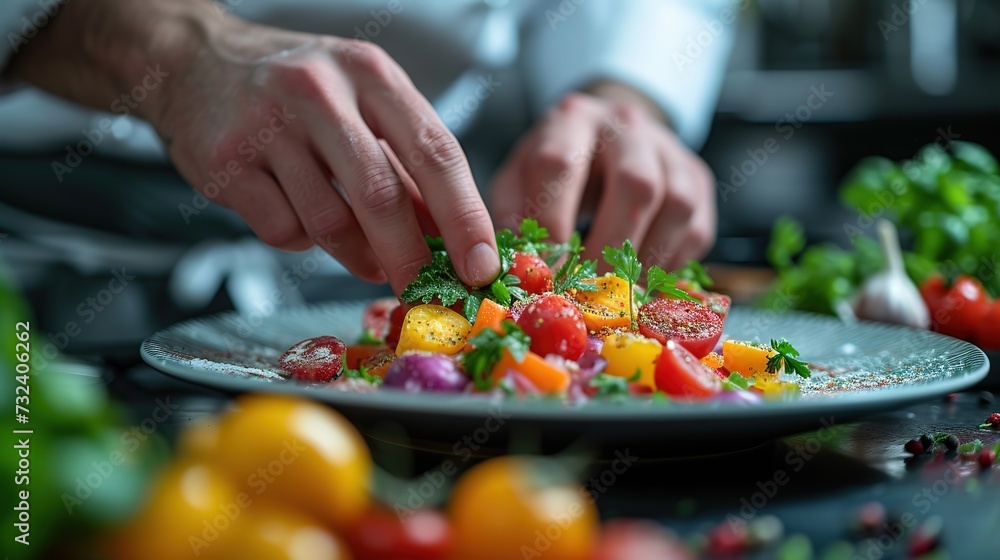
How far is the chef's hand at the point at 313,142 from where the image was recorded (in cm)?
150

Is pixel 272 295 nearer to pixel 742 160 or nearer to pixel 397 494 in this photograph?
pixel 397 494

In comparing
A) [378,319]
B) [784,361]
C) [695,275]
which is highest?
[784,361]

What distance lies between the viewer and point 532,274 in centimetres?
153

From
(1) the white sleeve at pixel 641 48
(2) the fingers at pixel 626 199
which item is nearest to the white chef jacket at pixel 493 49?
(1) the white sleeve at pixel 641 48

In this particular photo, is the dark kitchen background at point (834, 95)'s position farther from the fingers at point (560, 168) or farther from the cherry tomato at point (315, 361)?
the cherry tomato at point (315, 361)

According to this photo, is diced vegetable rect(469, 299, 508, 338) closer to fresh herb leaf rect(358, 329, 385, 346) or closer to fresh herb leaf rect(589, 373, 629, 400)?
fresh herb leaf rect(589, 373, 629, 400)

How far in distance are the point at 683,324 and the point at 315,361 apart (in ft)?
2.04

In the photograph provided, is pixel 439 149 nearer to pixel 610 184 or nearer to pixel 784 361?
pixel 784 361

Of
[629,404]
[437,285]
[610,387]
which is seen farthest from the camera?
[437,285]

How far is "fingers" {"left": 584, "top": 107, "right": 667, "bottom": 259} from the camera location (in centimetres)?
219

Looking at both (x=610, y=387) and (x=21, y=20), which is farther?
(x=21, y=20)

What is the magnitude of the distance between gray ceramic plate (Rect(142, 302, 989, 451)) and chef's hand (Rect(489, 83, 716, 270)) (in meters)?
0.56

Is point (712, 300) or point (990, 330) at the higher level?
point (712, 300)

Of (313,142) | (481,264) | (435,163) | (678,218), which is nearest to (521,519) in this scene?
(481,264)
